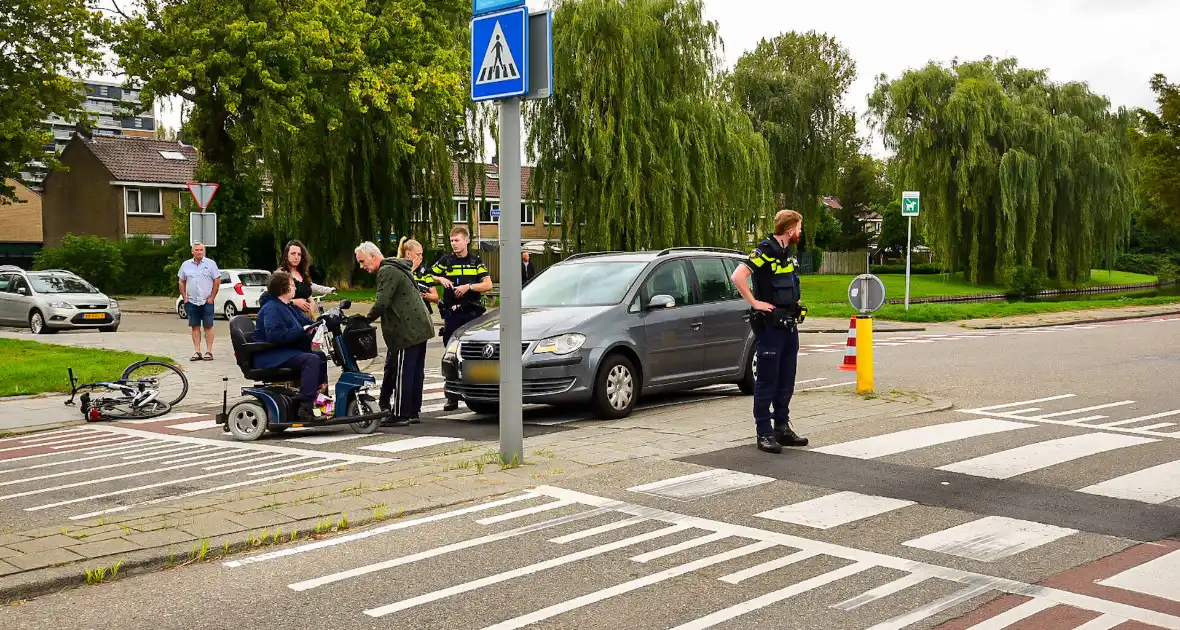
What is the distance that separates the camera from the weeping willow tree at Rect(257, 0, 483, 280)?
3366 centimetres

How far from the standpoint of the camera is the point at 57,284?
2580 cm

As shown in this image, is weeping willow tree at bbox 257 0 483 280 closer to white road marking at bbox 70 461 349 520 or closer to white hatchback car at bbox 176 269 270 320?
white hatchback car at bbox 176 269 270 320

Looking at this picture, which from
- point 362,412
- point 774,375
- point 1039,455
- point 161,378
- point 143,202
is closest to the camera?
point 1039,455

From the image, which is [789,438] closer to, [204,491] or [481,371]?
[481,371]

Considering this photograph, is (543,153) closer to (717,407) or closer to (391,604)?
(717,407)

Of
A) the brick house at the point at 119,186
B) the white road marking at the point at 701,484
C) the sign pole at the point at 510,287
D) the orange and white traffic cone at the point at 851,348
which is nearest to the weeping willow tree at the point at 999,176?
the orange and white traffic cone at the point at 851,348

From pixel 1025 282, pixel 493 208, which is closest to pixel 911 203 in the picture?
pixel 1025 282

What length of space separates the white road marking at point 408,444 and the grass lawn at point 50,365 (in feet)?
16.4

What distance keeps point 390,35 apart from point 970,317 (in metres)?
20.3

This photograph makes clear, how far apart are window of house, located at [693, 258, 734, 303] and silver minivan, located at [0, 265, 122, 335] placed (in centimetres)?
1789

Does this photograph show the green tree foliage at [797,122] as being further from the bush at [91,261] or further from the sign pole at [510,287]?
the sign pole at [510,287]

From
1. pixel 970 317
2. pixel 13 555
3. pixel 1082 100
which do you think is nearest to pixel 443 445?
pixel 13 555

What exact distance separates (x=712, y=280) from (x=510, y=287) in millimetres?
4644

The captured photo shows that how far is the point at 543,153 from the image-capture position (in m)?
30.7
